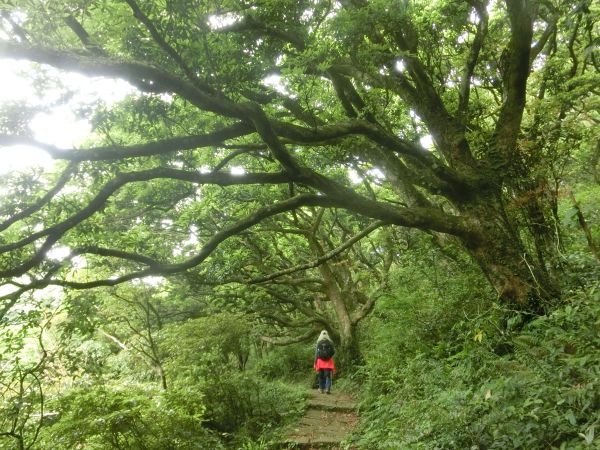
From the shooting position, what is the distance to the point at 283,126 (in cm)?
539

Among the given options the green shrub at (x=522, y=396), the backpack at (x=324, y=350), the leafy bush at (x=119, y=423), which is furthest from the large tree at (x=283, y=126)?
the backpack at (x=324, y=350)

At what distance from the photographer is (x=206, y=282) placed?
10.7m

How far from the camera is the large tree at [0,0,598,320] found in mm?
4430

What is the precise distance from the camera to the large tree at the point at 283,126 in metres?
4.43

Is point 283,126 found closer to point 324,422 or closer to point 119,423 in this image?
point 119,423

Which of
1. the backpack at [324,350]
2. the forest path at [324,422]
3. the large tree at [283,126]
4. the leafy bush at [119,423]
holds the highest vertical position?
the large tree at [283,126]

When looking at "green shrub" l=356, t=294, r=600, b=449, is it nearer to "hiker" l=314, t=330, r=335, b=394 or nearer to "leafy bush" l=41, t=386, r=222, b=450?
"leafy bush" l=41, t=386, r=222, b=450

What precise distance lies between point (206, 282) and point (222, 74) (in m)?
6.93

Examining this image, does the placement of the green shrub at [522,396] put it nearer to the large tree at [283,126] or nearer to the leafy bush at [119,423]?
the large tree at [283,126]

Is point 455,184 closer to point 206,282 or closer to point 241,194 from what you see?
point 241,194

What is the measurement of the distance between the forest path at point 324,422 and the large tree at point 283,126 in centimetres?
446

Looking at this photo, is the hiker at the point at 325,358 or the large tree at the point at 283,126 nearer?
the large tree at the point at 283,126

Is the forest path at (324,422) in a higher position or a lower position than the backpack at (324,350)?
lower

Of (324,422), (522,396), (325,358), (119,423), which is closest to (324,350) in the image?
(325,358)
